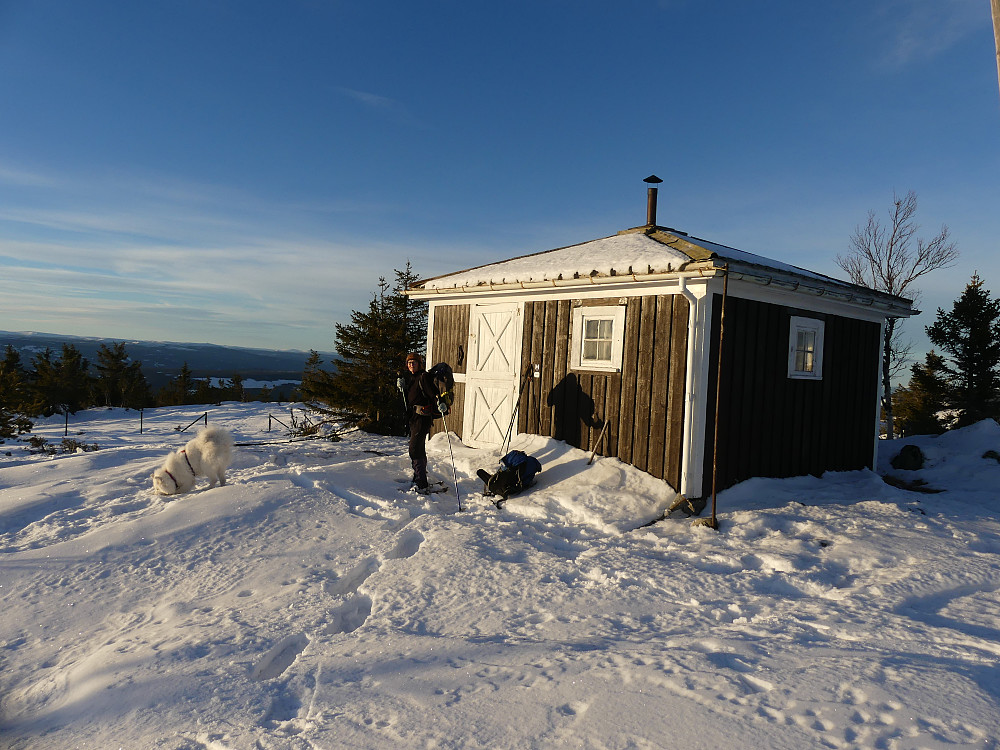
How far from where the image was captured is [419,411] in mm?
7098

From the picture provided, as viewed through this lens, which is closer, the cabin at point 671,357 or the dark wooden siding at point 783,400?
the cabin at point 671,357

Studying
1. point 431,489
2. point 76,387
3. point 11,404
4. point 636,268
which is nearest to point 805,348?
point 636,268

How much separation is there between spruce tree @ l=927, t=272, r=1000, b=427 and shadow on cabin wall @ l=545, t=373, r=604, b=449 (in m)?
14.8

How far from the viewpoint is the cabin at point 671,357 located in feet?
21.5

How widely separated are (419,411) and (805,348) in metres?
5.44

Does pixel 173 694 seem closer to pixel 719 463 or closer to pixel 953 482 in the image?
pixel 719 463

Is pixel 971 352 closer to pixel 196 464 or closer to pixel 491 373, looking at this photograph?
pixel 491 373

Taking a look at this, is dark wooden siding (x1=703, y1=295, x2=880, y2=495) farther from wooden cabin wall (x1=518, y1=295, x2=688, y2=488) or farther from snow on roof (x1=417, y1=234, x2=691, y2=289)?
snow on roof (x1=417, y1=234, x2=691, y2=289)

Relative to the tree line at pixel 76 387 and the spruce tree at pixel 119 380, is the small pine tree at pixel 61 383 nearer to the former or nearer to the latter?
the tree line at pixel 76 387

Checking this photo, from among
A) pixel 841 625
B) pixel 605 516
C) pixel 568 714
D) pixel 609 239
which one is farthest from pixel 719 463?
pixel 568 714

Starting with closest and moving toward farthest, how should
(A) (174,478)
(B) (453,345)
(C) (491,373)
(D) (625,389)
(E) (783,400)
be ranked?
(A) (174,478), (D) (625,389), (E) (783,400), (C) (491,373), (B) (453,345)

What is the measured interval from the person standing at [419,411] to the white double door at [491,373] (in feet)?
5.31

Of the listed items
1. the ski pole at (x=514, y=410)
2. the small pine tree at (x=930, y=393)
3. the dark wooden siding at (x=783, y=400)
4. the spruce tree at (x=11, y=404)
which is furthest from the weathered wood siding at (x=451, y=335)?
the small pine tree at (x=930, y=393)

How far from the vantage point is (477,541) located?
17.2 ft
